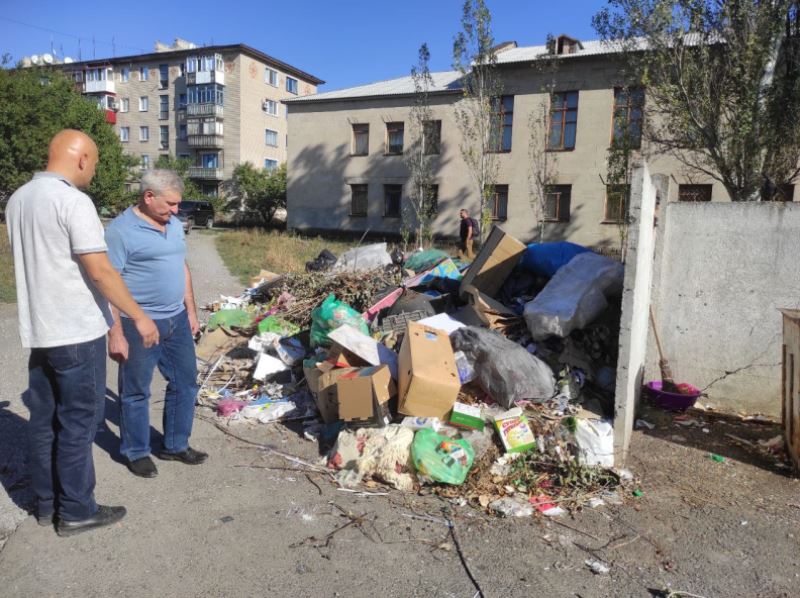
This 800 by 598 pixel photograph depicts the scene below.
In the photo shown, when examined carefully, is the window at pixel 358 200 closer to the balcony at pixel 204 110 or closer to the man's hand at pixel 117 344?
the balcony at pixel 204 110

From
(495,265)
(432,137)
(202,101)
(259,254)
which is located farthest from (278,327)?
(202,101)

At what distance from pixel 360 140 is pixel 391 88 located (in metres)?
2.87

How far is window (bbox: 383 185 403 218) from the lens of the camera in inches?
1061

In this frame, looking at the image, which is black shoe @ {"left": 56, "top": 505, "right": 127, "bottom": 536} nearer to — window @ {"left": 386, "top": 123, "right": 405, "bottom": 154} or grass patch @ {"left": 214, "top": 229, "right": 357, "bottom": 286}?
grass patch @ {"left": 214, "top": 229, "right": 357, "bottom": 286}

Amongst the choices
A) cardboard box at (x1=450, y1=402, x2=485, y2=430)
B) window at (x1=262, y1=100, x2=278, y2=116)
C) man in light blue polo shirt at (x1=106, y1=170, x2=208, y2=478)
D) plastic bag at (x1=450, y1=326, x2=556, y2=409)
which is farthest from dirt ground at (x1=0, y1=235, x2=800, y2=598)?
window at (x1=262, y1=100, x2=278, y2=116)

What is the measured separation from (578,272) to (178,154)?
47806mm

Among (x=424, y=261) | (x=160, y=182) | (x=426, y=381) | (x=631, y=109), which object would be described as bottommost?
(x=426, y=381)

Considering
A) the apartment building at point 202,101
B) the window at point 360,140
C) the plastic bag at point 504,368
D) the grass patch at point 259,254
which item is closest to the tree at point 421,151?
the window at point 360,140

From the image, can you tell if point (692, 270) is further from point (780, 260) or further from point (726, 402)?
point (726, 402)

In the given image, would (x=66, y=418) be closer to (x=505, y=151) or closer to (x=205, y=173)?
(x=505, y=151)

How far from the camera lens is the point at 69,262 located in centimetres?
254

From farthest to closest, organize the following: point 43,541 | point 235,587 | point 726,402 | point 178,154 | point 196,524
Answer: point 178,154 < point 726,402 < point 196,524 < point 43,541 < point 235,587

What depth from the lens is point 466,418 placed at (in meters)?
3.68

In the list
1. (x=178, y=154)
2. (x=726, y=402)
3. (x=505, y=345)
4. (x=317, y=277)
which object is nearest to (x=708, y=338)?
(x=726, y=402)
